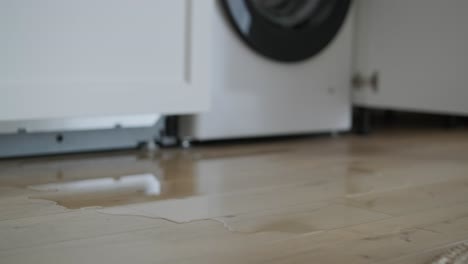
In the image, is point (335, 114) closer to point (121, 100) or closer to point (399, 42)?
point (399, 42)

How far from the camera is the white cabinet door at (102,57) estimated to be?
4.05 feet

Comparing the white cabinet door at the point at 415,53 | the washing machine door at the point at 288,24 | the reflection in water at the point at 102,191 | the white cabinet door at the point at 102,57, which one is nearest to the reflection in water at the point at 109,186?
the reflection in water at the point at 102,191

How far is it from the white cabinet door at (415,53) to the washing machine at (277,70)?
0.06m

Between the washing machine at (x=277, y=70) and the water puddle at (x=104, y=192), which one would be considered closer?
the water puddle at (x=104, y=192)

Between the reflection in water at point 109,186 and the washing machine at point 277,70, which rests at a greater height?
the washing machine at point 277,70

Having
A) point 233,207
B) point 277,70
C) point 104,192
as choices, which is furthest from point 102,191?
point 277,70

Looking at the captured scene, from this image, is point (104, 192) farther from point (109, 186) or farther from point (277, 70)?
point (277, 70)

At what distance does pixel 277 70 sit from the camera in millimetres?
1744

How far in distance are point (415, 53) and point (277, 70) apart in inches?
15.2

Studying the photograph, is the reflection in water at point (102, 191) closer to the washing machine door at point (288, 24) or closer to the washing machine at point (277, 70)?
the washing machine at point (277, 70)

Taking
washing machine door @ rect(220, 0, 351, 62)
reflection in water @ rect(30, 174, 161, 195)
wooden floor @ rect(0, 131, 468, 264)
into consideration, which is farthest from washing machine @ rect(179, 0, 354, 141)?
reflection in water @ rect(30, 174, 161, 195)

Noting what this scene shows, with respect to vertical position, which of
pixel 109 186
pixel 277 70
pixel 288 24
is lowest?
pixel 109 186

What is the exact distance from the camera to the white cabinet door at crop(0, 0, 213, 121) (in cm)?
123

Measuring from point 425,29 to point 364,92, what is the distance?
0.26m
